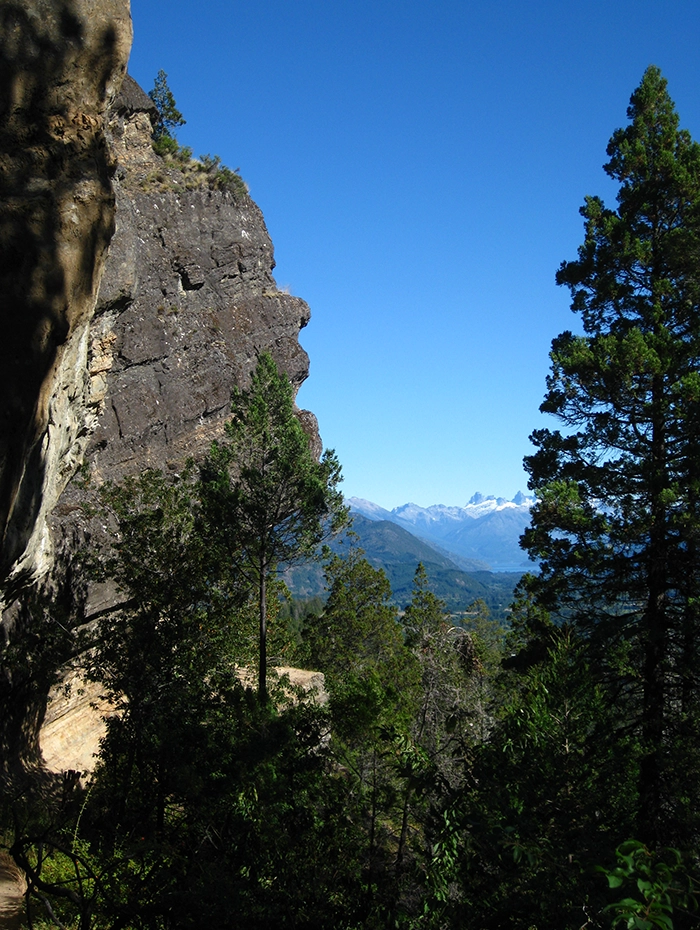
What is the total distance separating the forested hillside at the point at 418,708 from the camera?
4.82m

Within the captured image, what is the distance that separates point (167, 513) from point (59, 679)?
13.1 feet

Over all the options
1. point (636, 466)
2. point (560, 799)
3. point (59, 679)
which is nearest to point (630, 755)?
point (560, 799)

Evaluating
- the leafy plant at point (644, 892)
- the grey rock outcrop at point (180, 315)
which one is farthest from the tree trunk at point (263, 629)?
the leafy plant at point (644, 892)

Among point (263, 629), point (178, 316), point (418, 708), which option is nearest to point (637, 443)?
point (418, 708)

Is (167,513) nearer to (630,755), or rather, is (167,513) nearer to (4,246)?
(4,246)

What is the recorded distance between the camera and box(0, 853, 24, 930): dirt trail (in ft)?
23.9

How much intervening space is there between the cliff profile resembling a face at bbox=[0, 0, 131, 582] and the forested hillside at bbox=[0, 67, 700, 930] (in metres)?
3.64

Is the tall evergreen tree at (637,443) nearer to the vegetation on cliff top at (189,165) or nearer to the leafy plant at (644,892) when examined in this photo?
the leafy plant at (644,892)

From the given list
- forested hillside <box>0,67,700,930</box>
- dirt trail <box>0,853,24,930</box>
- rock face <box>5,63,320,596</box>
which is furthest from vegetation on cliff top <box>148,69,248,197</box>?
dirt trail <box>0,853,24,930</box>

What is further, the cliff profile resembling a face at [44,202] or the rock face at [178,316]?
the rock face at [178,316]

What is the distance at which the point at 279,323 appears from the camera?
99.9ft

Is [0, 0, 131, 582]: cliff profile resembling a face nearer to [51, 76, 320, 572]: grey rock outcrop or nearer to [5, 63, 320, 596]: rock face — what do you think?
[5, 63, 320, 596]: rock face

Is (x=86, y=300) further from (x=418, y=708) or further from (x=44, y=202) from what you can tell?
(x=418, y=708)

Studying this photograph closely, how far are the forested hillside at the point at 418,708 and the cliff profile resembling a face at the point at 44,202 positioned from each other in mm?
3645
